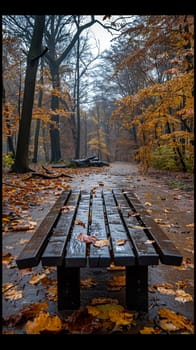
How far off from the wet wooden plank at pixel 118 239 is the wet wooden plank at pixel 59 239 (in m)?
0.30

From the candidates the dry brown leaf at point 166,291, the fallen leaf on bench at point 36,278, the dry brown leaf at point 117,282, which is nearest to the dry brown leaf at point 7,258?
the fallen leaf on bench at point 36,278

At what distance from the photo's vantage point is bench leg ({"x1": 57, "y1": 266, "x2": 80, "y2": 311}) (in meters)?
1.62

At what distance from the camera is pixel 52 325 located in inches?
58.5

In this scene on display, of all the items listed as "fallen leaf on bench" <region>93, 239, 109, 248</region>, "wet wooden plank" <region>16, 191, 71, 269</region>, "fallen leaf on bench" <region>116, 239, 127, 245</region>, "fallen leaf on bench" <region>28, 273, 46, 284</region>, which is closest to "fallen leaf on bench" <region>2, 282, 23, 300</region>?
"fallen leaf on bench" <region>28, 273, 46, 284</region>

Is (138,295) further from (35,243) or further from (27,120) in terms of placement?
(27,120)

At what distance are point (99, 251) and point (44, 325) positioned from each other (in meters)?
0.52

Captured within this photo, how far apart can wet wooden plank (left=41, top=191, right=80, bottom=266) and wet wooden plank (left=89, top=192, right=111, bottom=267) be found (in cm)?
16

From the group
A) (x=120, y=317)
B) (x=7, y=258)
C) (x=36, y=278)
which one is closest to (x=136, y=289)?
(x=120, y=317)

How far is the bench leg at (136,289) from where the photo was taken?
64.7 inches

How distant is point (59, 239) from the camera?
168 cm

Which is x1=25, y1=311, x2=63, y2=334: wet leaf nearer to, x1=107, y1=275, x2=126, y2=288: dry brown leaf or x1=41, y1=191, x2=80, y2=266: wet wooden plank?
x1=41, y1=191, x2=80, y2=266: wet wooden plank

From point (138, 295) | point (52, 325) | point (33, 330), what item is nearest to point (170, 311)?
point (138, 295)

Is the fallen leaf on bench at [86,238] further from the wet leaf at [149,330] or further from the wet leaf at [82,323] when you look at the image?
the wet leaf at [149,330]

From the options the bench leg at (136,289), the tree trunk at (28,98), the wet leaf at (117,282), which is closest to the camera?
the bench leg at (136,289)
